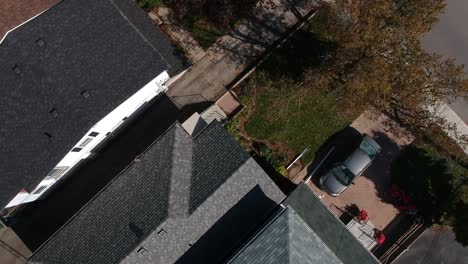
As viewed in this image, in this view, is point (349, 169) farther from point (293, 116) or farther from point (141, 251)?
point (141, 251)

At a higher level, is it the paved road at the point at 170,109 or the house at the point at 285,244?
the paved road at the point at 170,109

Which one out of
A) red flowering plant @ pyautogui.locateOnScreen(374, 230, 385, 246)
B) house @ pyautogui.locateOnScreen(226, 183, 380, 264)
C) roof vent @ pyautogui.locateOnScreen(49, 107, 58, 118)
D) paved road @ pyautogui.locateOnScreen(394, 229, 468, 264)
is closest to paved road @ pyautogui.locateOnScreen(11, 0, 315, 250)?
roof vent @ pyautogui.locateOnScreen(49, 107, 58, 118)

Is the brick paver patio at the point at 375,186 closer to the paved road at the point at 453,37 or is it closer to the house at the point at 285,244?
the paved road at the point at 453,37

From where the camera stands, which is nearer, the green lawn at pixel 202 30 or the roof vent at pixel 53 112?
the roof vent at pixel 53 112

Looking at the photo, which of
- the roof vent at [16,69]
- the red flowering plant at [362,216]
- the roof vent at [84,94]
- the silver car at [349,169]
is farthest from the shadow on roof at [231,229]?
the roof vent at [16,69]

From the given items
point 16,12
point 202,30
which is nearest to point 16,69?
point 16,12
